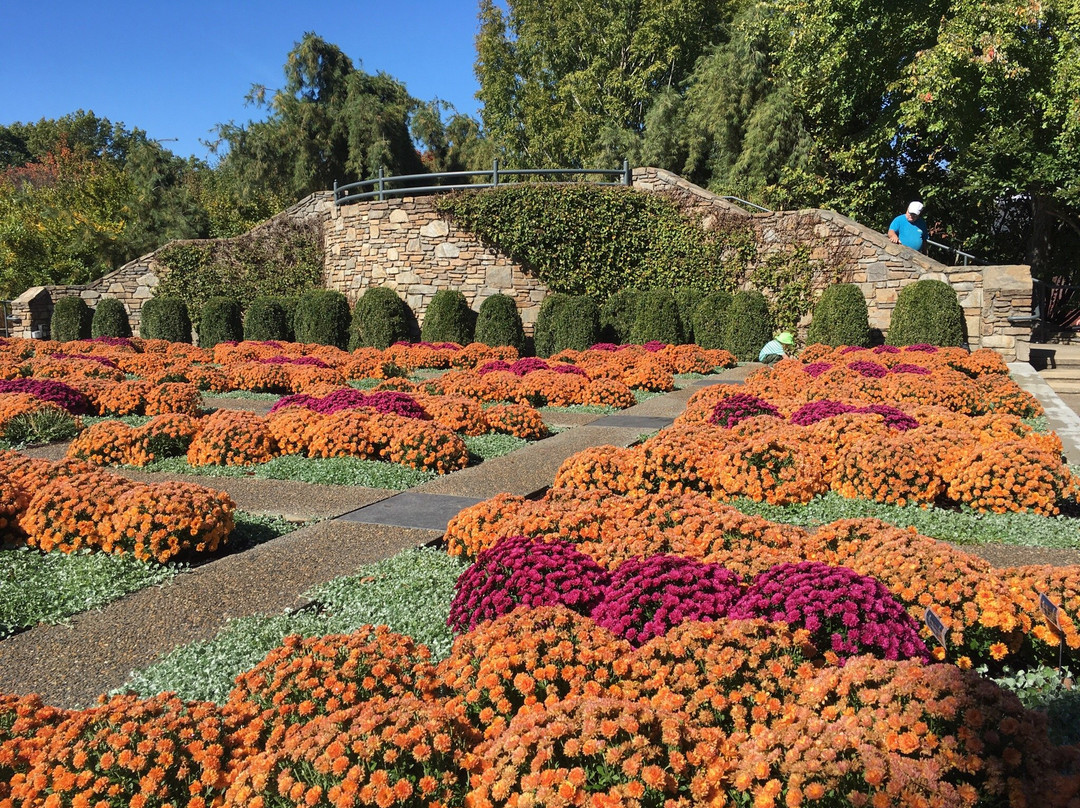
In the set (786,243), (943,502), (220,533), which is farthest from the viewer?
(786,243)

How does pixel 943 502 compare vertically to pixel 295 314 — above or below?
below

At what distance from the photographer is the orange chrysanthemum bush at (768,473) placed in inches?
186

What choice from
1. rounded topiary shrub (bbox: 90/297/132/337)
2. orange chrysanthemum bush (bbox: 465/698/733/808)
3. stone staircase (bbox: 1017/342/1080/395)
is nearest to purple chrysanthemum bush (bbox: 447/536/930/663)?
orange chrysanthemum bush (bbox: 465/698/733/808)

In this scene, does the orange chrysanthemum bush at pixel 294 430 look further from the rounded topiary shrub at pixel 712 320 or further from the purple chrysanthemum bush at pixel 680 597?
the rounded topiary shrub at pixel 712 320

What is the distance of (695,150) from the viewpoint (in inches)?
888

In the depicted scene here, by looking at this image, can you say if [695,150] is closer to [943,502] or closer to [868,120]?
[868,120]

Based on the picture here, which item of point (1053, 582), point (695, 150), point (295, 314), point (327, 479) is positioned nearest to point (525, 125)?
point (695, 150)

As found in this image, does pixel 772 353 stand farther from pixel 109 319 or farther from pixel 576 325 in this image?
pixel 109 319

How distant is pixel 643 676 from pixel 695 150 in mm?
22329

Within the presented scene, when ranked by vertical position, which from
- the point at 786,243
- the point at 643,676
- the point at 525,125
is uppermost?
the point at 525,125

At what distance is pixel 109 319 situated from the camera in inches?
697

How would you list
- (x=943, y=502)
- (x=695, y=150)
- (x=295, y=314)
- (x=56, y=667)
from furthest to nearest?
(x=695, y=150)
(x=295, y=314)
(x=943, y=502)
(x=56, y=667)

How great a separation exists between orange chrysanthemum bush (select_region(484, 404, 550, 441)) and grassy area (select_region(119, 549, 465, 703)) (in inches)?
130

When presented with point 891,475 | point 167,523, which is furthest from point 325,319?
point 891,475
